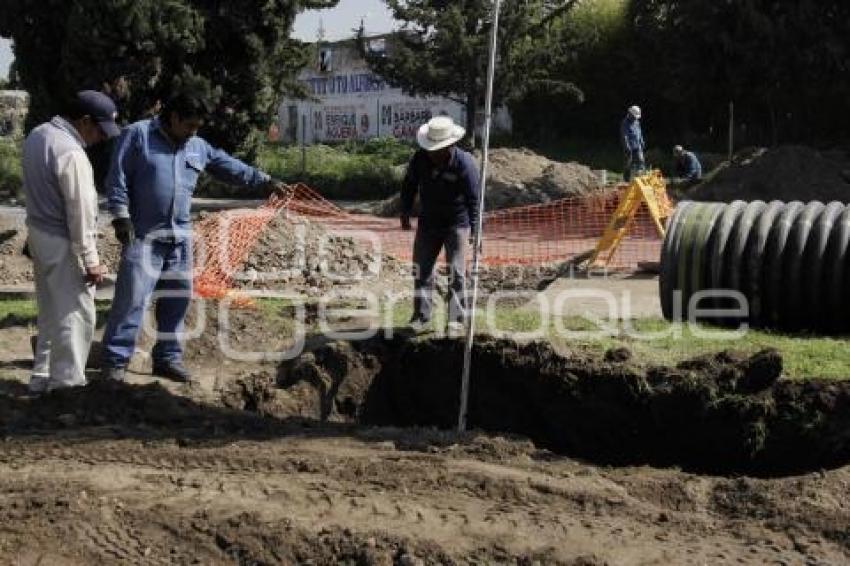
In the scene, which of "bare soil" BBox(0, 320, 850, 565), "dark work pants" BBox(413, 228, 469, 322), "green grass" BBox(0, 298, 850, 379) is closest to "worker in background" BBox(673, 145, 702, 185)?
"green grass" BBox(0, 298, 850, 379)

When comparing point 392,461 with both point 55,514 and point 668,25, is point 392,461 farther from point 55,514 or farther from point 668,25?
point 668,25

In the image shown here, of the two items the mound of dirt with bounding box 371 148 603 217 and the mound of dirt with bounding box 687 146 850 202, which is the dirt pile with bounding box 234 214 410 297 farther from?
the mound of dirt with bounding box 687 146 850 202

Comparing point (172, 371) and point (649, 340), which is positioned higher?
point (649, 340)

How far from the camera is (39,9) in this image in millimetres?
16625

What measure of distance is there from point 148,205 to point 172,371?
118 cm

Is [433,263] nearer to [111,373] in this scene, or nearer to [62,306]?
[111,373]

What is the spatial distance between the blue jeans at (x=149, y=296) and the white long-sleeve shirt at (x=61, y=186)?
1.76ft

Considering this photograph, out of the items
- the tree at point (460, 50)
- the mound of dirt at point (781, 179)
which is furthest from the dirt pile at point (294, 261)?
the tree at point (460, 50)

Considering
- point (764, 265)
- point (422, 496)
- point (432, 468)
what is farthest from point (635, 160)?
point (422, 496)

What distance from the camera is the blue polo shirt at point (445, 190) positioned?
29.9ft

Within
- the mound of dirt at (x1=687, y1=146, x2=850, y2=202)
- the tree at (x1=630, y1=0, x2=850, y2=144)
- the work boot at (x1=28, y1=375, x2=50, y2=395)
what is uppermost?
the tree at (x1=630, y1=0, x2=850, y2=144)

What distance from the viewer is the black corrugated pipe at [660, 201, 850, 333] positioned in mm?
9789

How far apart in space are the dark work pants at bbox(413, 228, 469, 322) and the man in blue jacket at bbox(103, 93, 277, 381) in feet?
7.04

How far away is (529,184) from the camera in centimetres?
2350
